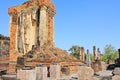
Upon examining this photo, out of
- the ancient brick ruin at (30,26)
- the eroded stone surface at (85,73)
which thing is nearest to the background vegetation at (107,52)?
the ancient brick ruin at (30,26)

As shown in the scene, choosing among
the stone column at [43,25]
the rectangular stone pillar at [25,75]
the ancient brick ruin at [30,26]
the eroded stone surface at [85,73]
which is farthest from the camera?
the ancient brick ruin at [30,26]

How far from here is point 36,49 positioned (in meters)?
18.3

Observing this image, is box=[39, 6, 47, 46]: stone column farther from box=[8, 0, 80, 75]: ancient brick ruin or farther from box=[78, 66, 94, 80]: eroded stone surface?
box=[78, 66, 94, 80]: eroded stone surface

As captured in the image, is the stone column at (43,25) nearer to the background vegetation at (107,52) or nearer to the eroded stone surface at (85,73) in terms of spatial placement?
the eroded stone surface at (85,73)

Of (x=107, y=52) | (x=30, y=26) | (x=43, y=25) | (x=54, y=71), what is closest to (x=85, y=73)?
(x=54, y=71)

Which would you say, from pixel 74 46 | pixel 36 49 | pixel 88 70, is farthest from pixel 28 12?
pixel 74 46

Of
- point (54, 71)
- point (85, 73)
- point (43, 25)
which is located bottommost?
point (54, 71)

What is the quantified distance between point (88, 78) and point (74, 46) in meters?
43.1

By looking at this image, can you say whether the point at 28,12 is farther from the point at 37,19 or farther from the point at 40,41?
the point at 40,41

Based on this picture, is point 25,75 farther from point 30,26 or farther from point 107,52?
point 107,52

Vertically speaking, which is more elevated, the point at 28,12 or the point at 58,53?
the point at 28,12

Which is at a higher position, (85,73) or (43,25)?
(43,25)

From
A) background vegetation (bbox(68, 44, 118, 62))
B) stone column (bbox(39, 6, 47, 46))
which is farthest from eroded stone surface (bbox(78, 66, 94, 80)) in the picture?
background vegetation (bbox(68, 44, 118, 62))

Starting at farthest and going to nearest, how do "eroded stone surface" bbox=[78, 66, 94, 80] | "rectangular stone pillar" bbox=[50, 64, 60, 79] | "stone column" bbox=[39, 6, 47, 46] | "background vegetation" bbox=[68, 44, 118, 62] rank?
1. "background vegetation" bbox=[68, 44, 118, 62]
2. "stone column" bbox=[39, 6, 47, 46]
3. "rectangular stone pillar" bbox=[50, 64, 60, 79]
4. "eroded stone surface" bbox=[78, 66, 94, 80]
